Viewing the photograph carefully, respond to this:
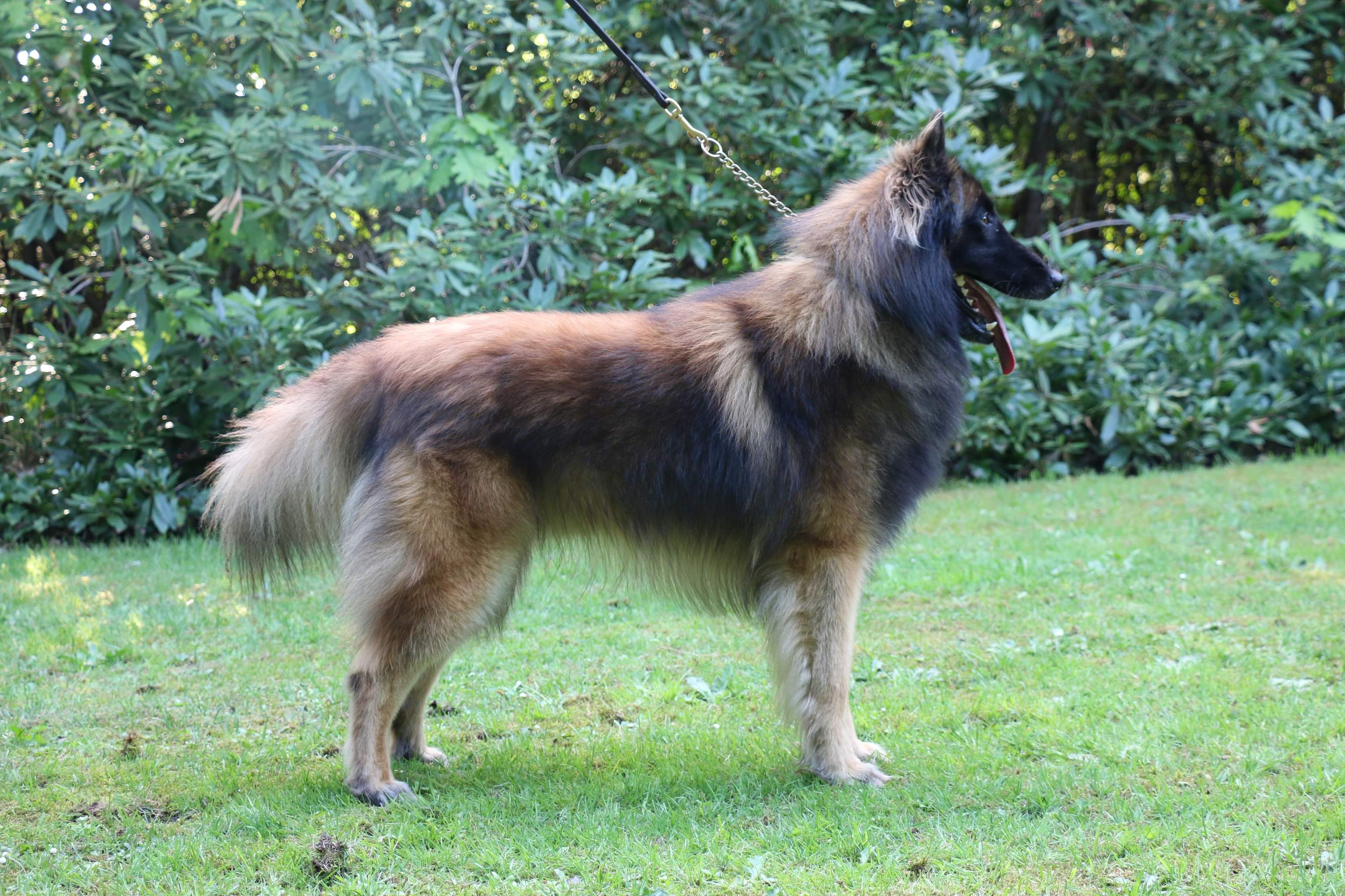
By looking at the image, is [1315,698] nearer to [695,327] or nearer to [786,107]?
[695,327]

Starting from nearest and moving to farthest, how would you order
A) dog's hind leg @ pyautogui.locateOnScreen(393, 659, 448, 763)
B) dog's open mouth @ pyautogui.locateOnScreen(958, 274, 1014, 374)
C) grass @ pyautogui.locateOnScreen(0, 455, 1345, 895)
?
grass @ pyautogui.locateOnScreen(0, 455, 1345, 895)
dog's hind leg @ pyautogui.locateOnScreen(393, 659, 448, 763)
dog's open mouth @ pyautogui.locateOnScreen(958, 274, 1014, 374)

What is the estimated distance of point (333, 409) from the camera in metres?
3.59

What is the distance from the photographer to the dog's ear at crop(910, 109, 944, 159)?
3.69m

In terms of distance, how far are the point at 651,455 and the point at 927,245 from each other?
45.5 inches

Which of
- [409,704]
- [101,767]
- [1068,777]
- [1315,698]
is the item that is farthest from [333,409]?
[1315,698]

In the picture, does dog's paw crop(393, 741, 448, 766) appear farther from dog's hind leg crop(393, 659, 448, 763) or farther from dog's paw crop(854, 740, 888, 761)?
dog's paw crop(854, 740, 888, 761)

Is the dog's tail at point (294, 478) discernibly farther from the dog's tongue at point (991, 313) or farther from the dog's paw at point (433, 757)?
the dog's tongue at point (991, 313)

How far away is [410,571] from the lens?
3.37 metres

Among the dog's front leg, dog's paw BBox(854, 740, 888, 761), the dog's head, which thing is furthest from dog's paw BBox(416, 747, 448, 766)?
the dog's head

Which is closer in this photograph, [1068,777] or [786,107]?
[1068,777]

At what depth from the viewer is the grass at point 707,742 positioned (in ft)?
9.50

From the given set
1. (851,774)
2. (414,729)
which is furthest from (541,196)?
(851,774)

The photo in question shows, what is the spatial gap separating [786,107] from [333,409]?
6.11m

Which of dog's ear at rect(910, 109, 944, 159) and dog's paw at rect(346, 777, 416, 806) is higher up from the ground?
dog's ear at rect(910, 109, 944, 159)
